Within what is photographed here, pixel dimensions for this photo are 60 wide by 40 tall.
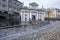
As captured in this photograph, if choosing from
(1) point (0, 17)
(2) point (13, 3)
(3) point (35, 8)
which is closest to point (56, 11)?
(3) point (35, 8)

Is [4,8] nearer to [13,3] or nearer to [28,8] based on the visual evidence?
[13,3]

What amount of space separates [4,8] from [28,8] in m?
20.9

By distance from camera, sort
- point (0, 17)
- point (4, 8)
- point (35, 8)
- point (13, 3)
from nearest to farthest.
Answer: point (0, 17), point (4, 8), point (13, 3), point (35, 8)

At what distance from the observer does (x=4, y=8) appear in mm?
57969

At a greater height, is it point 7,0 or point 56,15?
point 7,0

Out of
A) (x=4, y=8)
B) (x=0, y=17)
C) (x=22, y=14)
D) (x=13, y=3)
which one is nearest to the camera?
(x=0, y=17)

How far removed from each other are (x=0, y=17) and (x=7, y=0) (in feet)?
94.0

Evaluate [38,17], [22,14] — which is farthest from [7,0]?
[38,17]

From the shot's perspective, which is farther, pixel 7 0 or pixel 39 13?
pixel 39 13

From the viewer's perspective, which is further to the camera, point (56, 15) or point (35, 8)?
point (56, 15)

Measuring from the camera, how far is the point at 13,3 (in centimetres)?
6675

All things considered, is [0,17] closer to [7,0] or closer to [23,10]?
[7,0]

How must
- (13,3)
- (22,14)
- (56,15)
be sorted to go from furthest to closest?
1. (56,15)
2. (22,14)
3. (13,3)

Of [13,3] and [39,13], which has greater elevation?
[13,3]
